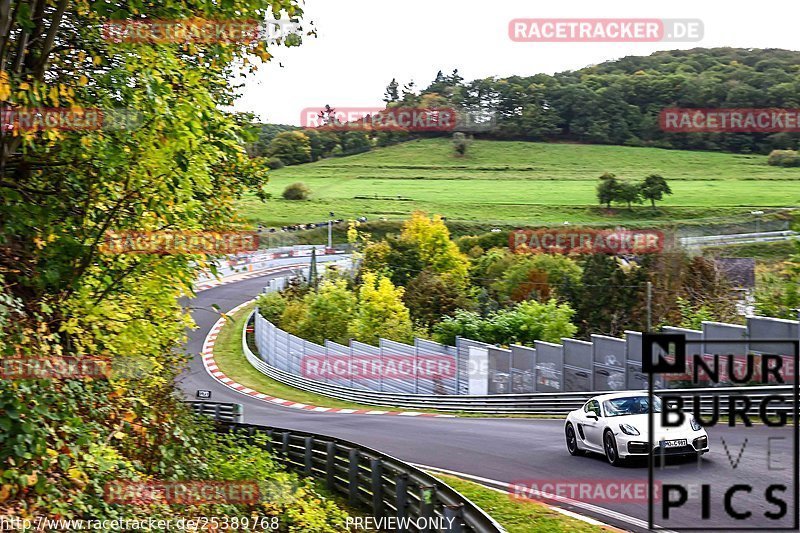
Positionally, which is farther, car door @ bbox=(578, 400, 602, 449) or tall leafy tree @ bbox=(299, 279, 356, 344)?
tall leafy tree @ bbox=(299, 279, 356, 344)

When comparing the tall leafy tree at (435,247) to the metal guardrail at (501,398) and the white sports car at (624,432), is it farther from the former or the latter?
the white sports car at (624,432)

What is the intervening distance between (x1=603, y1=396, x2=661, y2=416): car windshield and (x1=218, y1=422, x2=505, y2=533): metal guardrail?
4.48m

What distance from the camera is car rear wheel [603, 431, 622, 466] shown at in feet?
47.8

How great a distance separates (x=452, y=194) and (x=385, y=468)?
332ft

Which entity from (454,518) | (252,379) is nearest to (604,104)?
(252,379)

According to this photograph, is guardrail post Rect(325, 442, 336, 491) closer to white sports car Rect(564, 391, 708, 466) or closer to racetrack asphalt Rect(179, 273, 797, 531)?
racetrack asphalt Rect(179, 273, 797, 531)

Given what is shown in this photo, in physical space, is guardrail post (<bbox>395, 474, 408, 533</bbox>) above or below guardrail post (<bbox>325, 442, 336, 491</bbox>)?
above

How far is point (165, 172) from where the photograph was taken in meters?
9.19

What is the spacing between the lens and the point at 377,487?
1338 cm

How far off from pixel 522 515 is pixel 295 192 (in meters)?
96.0

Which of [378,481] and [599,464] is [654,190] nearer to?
[599,464]
